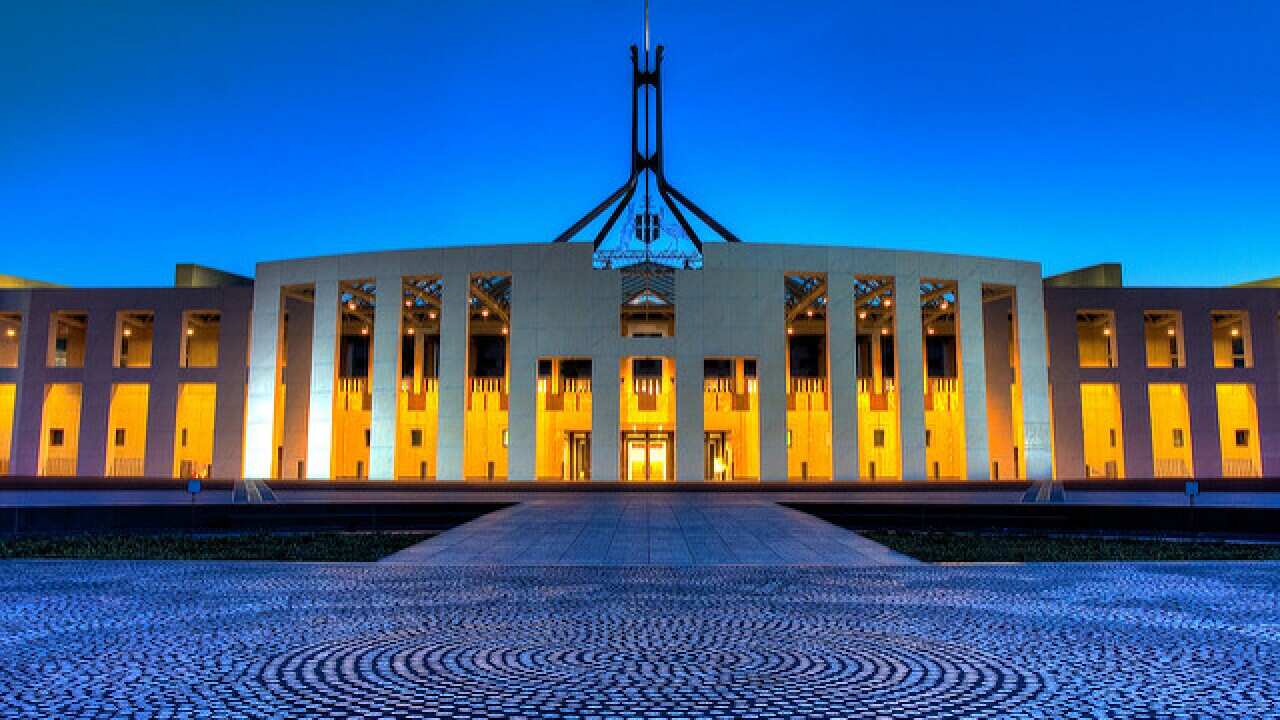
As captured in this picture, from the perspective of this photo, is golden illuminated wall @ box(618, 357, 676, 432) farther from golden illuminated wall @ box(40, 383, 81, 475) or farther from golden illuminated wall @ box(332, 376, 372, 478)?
golden illuminated wall @ box(40, 383, 81, 475)

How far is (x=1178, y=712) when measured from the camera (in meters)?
4.00

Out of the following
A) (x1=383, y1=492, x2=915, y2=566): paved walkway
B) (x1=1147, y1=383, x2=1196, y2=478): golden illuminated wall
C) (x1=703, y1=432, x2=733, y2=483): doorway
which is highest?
(x1=1147, y1=383, x2=1196, y2=478): golden illuminated wall

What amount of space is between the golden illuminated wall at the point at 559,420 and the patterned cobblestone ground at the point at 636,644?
23.4 meters

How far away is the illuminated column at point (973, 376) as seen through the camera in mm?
29172

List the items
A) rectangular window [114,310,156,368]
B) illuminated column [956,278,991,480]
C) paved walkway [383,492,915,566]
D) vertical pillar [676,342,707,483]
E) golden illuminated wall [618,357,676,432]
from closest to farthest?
paved walkway [383,492,915,566]
vertical pillar [676,342,707,483]
illuminated column [956,278,991,480]
golden illuminated wall [618,357,676,432]
rectangular window [114,310,156,368]

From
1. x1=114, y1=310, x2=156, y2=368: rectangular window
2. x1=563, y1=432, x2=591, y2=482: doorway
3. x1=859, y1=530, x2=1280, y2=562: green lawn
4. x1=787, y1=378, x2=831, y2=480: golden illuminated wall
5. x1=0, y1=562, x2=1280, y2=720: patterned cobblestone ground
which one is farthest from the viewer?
x1=114, y1=310, x2=156, y2=368: rectangular window

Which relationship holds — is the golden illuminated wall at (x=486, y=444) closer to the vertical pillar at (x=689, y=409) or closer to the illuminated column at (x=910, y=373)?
the vertical pillar at (x=689, y=409)

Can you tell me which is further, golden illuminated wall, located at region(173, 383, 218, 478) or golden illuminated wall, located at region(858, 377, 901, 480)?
golden illuminated wall, located at region(173, 383, 218, 478)

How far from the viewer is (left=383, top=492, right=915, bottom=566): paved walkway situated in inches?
393

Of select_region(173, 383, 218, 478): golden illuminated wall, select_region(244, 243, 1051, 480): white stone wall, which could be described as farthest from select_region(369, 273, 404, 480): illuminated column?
select_region(173, 383, 218, 478): golden illuminated wall

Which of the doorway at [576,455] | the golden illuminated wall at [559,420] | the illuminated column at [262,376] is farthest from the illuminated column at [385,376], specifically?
the doorway at [576,455]

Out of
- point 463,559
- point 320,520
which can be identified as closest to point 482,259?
point 320,520

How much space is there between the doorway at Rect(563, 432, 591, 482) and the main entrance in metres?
1.56

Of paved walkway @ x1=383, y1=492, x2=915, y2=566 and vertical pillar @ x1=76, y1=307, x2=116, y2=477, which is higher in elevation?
vertical pillar @ x1=76, y1=307, x2=116, y2=477
